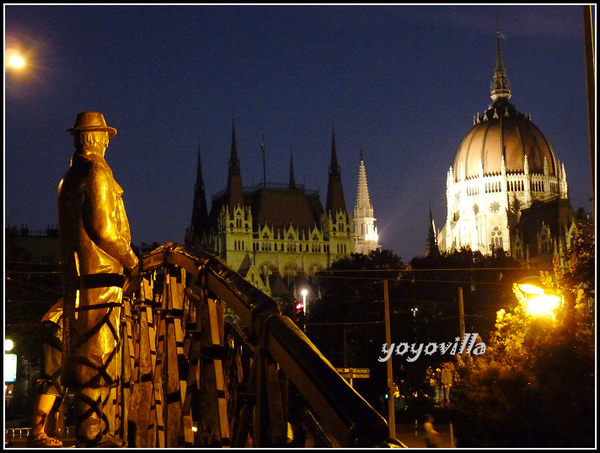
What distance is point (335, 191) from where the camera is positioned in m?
194

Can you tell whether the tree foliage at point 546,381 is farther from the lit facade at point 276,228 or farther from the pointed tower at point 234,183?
the pointed tower at point 234,183

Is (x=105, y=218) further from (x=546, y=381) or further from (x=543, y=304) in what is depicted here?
(x=543, y=304)

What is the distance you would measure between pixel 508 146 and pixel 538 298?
180507 mm

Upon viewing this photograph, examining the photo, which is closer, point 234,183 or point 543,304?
point 543,304

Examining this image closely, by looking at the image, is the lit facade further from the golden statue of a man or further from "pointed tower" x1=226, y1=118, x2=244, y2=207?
the golden statue of a man

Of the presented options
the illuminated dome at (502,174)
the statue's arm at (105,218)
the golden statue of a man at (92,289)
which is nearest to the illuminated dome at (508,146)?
the illuminated dome at (502,174)

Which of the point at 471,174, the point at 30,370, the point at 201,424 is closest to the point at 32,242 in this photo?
the point at 30,370

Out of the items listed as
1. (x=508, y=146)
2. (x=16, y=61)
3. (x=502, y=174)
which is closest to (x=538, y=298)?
(x=16, y=61)

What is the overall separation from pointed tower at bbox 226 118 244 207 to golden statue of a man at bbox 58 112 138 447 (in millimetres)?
175625

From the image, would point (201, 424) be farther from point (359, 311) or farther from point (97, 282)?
point (359, 311)

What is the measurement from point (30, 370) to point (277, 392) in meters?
64.7

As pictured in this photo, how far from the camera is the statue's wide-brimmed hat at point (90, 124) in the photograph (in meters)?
9.23

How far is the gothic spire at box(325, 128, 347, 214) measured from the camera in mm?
192000

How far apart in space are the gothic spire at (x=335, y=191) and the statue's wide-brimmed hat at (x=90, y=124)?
181292 mm
